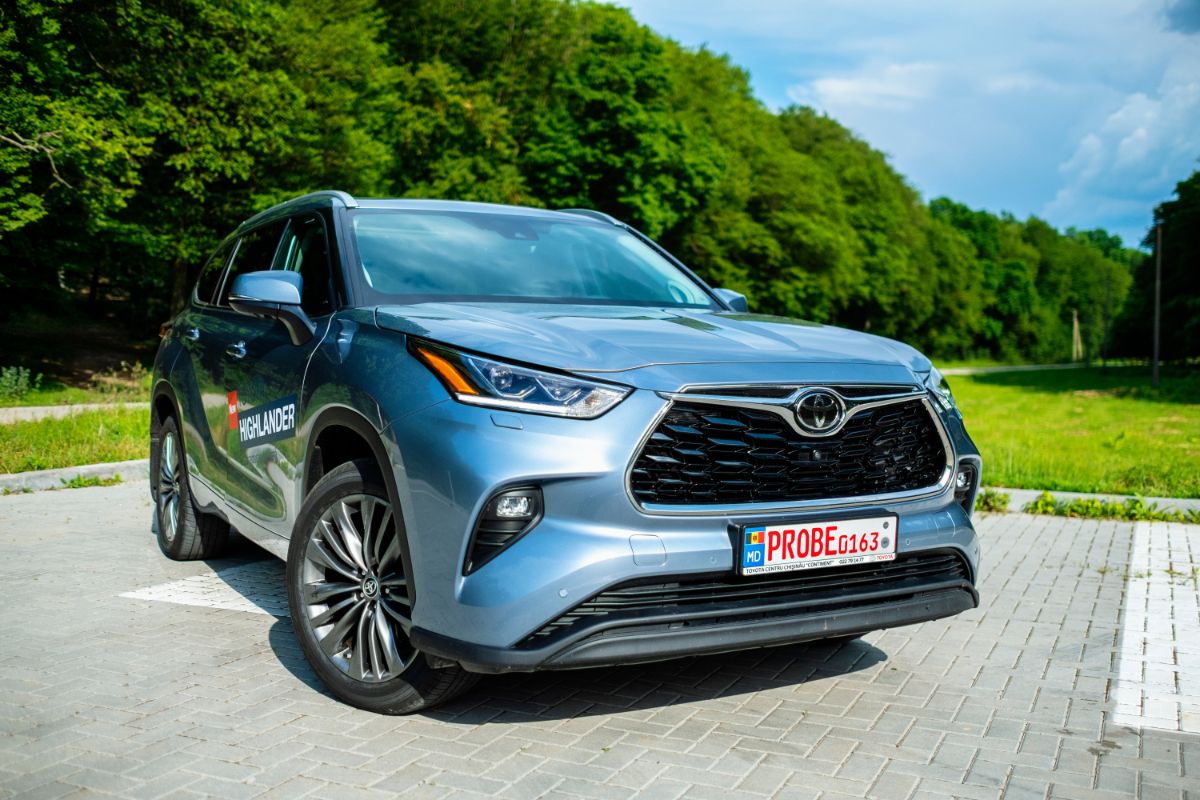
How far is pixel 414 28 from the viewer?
38.4 metres

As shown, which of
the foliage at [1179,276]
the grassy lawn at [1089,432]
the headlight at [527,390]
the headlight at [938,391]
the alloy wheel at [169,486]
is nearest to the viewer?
the headlight at [527,390]

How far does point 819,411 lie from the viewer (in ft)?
12.4

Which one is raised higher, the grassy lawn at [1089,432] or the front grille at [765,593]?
the front grille at [765,593]

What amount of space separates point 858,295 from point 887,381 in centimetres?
6652

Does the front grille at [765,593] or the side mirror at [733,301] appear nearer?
the front grille at [765,593]

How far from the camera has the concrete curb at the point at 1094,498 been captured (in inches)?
358

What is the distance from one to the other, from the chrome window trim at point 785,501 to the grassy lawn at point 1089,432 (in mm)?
6497

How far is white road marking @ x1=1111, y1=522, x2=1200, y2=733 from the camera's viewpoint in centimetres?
428

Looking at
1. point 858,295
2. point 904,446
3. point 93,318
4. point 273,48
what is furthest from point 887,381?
point 858,295

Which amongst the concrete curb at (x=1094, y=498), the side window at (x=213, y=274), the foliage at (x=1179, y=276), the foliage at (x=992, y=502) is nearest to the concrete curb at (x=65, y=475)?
the side window at (x=213, y=274)

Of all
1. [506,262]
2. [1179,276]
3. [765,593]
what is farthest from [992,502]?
[1179,276]

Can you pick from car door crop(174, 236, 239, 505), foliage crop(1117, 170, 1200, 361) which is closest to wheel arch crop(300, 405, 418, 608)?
car door crop(174, 236, 239, 505)

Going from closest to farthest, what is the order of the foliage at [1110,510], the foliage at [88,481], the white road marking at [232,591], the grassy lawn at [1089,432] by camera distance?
the white road marking at [232,591] → the foliage at [1110,510] → the foliage at [88,481] → the grassy lawn at [1089,432]

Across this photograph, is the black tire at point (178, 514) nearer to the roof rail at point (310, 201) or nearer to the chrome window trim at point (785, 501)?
the roof rail at point (310, 201)
